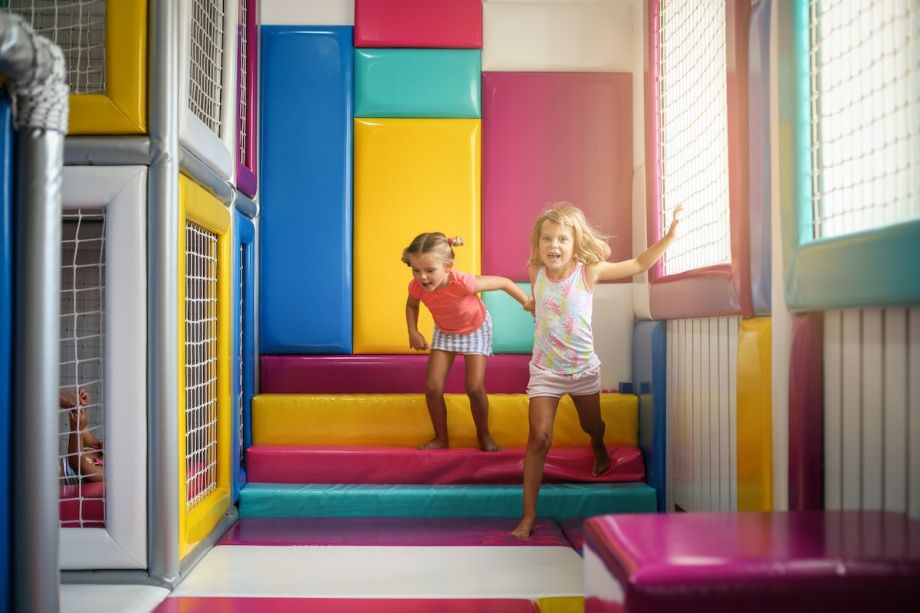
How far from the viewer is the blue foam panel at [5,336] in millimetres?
1363

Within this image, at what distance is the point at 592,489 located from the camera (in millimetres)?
2992

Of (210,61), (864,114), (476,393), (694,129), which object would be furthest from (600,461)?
(210,61)

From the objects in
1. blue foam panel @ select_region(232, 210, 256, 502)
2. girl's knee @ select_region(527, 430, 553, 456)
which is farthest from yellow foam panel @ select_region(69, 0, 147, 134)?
girl's knee @ select_region(527, 430, 553, 456)

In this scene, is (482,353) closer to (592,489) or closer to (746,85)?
(592,489)

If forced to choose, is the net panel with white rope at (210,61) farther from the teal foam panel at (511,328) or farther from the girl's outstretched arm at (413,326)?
the teal foam panel at (511,328)

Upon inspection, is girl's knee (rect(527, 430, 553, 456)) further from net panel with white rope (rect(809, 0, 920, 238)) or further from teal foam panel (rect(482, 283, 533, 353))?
net panel with white rope (rect(809, 0, 920, 238))

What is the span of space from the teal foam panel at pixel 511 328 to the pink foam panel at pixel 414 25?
1.18 meters

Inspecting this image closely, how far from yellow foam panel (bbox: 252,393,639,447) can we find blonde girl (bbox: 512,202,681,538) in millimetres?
366

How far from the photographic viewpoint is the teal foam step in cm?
→ 294

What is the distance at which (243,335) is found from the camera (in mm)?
3326

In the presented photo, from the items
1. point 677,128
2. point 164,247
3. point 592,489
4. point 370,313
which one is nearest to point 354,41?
point 370,313

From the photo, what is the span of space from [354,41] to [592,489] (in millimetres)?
2234

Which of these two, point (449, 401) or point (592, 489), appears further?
point (449, 401)

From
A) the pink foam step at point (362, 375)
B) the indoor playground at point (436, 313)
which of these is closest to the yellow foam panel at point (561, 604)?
the indoor playground at point (436, 313)
